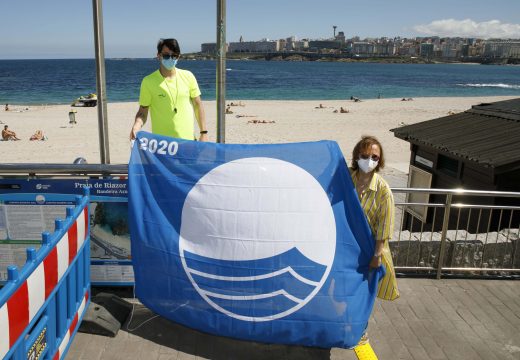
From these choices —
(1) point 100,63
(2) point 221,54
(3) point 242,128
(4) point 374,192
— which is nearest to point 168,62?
(2) point 221,54

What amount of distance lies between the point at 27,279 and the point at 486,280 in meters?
5.44

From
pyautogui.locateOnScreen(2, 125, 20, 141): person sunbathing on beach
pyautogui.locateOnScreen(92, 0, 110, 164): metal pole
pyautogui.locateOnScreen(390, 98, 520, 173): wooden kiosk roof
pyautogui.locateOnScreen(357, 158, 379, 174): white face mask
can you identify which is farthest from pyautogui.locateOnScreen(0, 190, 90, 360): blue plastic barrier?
pyautogui.locateOnScreen(2, 125, 20, 141): person sunbathing on beach

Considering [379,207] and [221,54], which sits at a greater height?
[221,54]

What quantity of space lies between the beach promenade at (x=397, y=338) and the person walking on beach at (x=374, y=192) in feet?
3.30

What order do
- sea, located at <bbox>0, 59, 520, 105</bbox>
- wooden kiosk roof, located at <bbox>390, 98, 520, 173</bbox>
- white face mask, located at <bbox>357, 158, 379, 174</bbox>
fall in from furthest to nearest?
sea, located at <bbox>0, 59, 520, 105</bbox> → wooden kiosk roof, located at <bbox>390, 98, 520, 173</bbox> → white face mask, located at <bbox>357, 158, 379, 174</bbox>

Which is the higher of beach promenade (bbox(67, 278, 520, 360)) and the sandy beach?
beach promenade (bbox(67, 278, 520, 360))

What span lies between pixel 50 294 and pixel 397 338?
324cm

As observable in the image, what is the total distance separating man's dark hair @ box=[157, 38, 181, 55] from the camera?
4.98 metres

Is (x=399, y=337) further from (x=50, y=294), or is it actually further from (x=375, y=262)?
(x=50, y=294)

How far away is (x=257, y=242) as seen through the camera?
4.13m

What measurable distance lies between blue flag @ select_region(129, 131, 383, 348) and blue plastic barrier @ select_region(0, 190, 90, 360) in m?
0.53

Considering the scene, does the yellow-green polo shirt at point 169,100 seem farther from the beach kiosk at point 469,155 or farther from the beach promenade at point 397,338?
the beach kiosk at point 469,155

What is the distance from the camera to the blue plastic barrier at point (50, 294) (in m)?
2.64

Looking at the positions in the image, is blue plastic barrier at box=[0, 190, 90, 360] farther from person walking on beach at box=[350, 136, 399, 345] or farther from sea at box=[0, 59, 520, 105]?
sea at box=[0, 59, 520, 105]
